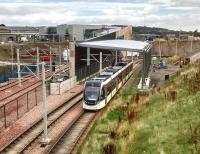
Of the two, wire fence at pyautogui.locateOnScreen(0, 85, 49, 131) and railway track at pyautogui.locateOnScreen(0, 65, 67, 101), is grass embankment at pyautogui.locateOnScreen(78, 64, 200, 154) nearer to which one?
wire fence at pyautogui.locateOnScreen(0, 85, 49, 131)

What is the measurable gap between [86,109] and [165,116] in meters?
14.2

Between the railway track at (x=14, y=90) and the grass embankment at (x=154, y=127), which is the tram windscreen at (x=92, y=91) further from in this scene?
the railway track at (x=14, y=90)

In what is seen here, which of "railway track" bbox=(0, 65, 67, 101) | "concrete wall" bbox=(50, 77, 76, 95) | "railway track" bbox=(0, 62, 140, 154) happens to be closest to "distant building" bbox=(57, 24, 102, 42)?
"railway track" bbox=(0, 65, 67, 101)

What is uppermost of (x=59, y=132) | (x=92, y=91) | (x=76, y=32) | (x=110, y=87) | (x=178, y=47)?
(x=76, y=32)

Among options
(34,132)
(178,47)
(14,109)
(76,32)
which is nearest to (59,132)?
(34,132)

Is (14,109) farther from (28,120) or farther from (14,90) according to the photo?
(14,90)

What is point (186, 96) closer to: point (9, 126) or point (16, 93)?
point (9, 126)

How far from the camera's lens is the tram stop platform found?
103 feet

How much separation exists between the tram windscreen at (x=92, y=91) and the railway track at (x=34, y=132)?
9.20 ft

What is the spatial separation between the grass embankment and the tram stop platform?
5808 mm

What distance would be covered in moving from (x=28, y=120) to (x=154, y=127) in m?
15.2

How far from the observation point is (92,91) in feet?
133

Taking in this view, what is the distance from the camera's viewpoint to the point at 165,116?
28.2 meters

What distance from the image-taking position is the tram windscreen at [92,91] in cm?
4050
